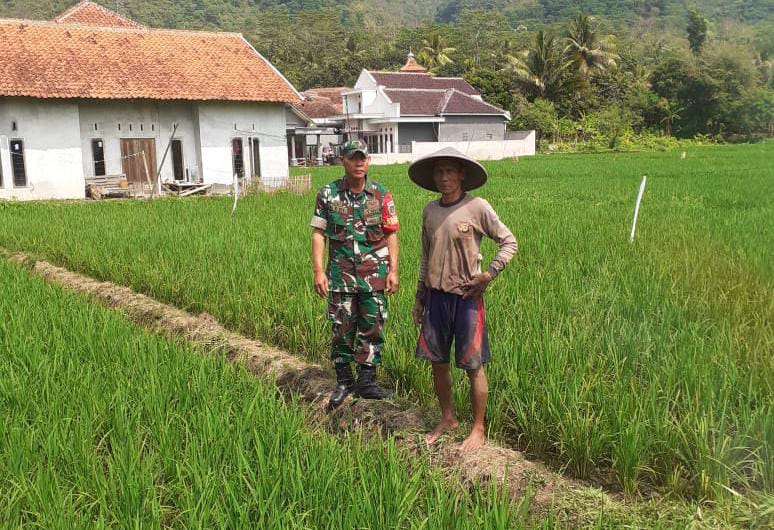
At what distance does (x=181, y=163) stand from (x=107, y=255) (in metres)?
11.4

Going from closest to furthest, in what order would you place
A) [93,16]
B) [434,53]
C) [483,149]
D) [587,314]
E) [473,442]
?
[473,442]
[587,314]
[93,16]
[483,149]
[434,53]

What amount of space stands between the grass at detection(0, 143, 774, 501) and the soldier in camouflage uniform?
1.27ft

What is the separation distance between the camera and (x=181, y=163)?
17.9 meters

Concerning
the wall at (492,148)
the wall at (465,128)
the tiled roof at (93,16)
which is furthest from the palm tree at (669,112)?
the tiled roof at (93,16)

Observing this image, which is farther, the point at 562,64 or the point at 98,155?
the point at 562,64

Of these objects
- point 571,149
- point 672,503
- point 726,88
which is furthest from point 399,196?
point 726,88

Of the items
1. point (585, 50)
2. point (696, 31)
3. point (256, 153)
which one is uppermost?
point (696, 31)

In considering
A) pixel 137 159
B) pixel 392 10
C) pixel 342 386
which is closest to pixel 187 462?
pixel 342 386

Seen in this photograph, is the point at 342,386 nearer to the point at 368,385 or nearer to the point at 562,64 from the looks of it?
the point at 368,385

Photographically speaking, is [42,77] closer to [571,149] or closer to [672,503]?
[672,503]

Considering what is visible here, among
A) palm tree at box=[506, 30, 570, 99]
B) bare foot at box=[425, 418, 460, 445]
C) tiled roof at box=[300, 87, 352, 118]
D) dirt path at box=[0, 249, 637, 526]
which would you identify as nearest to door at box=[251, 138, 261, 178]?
dirt path at box=[0, 249, 637, 526]

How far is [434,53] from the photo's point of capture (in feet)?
158

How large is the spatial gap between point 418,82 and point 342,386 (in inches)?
1340

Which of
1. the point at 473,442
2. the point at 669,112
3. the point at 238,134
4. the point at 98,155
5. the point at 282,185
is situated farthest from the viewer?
the point at 669,112
